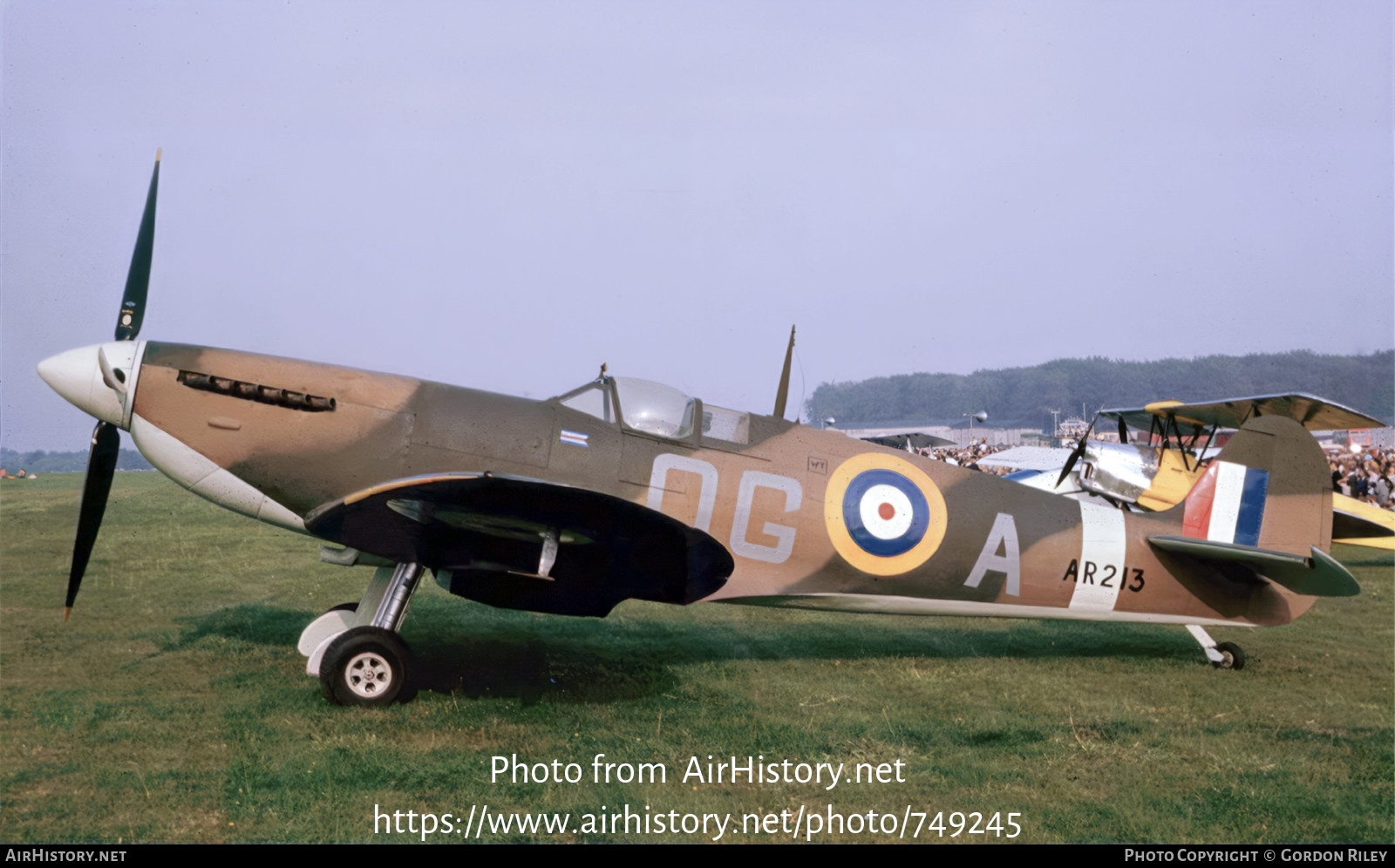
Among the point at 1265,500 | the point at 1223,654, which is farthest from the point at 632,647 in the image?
the point at 1265,500

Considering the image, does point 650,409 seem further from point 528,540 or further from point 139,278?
point 139,278

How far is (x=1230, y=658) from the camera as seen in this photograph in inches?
280

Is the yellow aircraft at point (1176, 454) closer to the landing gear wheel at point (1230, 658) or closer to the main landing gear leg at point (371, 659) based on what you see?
the landing gear wheel at point (1230, 658)

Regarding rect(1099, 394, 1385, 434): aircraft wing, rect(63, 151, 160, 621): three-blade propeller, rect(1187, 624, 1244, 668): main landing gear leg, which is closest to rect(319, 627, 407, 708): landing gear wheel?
rect(63, 151, 160, 621): three-blade propeller

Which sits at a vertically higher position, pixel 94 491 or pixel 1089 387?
pixel 1089 387

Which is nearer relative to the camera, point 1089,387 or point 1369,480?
point 1369,480

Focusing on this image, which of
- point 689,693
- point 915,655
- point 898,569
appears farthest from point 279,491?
point 915,655

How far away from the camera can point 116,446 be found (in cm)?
590

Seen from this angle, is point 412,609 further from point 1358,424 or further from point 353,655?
point 1358,424

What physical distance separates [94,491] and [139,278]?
1.49 metres

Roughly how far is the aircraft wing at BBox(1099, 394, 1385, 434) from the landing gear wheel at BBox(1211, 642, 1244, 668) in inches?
165

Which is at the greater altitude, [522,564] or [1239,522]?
[1239,522]

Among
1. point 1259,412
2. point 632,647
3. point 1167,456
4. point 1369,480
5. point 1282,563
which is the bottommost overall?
point 632,647
